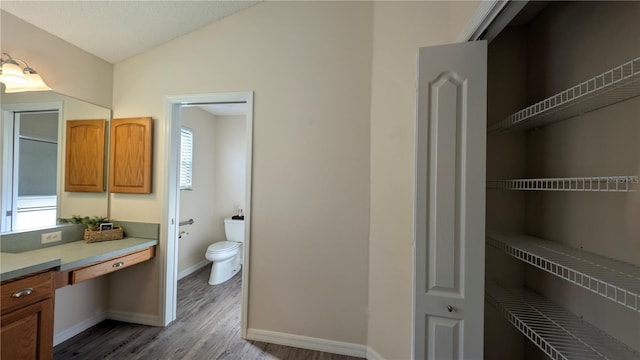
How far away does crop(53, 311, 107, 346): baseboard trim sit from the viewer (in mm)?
2019

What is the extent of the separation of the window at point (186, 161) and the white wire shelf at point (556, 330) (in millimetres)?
3574

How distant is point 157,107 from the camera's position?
90.6 inches

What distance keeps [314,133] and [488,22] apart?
127 centimetres

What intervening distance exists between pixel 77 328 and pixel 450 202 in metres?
3.07

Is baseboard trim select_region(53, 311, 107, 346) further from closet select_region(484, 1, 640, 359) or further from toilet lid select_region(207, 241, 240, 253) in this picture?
closet select_region(484, 1, 640, 359)

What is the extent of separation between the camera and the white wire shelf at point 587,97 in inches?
30.3

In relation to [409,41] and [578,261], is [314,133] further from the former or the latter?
[578,261]

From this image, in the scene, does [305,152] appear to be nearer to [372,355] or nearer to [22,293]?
[372,355]

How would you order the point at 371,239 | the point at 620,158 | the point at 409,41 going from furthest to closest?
the point at 371,239 < the point at 409,41 < the point at 620,158

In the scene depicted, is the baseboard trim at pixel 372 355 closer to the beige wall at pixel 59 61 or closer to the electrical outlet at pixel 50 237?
the electrical outlet at pixel 50 237

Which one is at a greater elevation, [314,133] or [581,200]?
[314,133]

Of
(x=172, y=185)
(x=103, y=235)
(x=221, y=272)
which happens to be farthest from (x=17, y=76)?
(x=221, y=272)

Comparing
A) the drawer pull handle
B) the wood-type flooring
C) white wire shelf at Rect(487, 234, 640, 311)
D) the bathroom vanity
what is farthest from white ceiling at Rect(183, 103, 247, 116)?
white wire shelf at Rect(487, 234, 640, 311)

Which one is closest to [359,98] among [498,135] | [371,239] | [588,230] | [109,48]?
[498,135]
